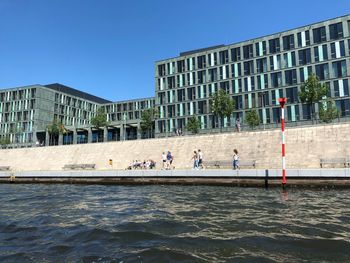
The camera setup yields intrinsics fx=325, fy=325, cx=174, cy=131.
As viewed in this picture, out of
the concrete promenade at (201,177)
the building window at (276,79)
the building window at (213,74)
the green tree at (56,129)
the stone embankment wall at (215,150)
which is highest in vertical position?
the building window at (213,74)

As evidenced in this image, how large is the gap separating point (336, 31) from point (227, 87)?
20.3m

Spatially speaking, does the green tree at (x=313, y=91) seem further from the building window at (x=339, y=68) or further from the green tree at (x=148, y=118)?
the green tree at (x=148, y=118)

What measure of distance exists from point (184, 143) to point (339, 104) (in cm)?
3015

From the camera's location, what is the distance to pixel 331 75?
171 feet

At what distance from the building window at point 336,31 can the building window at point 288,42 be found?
6.11m

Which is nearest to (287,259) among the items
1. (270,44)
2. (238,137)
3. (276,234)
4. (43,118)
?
(276,234)

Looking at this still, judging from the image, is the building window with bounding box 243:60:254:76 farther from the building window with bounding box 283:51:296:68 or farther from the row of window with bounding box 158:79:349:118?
the building window with bounding box 283:51:296:68

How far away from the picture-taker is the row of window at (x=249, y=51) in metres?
53.8

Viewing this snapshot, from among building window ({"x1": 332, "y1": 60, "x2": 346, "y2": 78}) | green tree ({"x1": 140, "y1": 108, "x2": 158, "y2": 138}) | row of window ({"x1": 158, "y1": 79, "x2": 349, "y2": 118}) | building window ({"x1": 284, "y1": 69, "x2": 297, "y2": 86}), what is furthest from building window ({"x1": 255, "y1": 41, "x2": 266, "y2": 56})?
green tree ({"x1": 140, "y1": 108, "x2": 158, "y2": 138})

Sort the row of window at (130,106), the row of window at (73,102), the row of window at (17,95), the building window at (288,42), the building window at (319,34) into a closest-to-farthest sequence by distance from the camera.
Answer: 1. the building window at (319,34)
2. the building window at (288,42)
3. the row of window at (17,95)
4. the row of window at (130,106)
5. the row of window at (73,102)

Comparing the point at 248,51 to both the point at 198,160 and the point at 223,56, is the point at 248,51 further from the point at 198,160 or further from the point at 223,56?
the point at 198,160

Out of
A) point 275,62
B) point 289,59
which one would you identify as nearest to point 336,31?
point 289,59

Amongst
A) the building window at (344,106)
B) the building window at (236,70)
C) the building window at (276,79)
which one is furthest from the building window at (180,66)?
the building window at (344,106)

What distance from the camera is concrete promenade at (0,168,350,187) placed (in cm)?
1747
